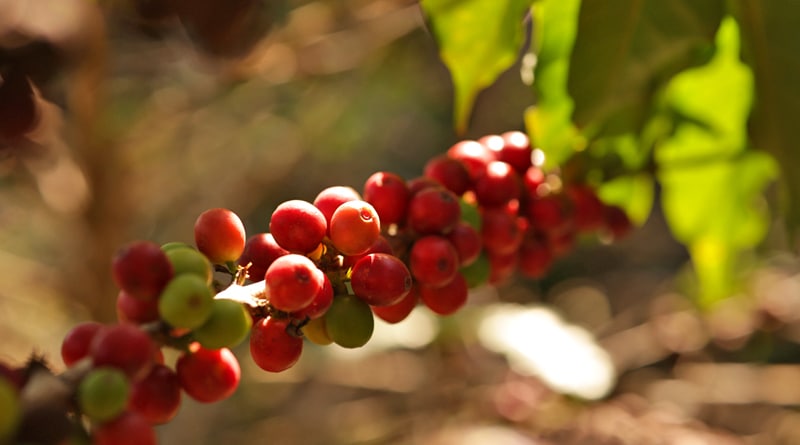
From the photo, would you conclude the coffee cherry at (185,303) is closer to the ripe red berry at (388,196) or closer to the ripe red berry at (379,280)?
the ripe red berry at (379,280)

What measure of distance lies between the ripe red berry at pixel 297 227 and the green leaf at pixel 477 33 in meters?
0.40

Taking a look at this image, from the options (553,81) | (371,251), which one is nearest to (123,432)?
(371,251)

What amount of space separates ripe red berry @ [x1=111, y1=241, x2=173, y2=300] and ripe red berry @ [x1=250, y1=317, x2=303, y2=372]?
123mm

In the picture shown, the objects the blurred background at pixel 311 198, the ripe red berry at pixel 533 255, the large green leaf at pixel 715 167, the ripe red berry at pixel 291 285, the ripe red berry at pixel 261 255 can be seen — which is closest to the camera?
the ripe red berry at pixel 291 285

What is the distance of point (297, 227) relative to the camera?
623 millimetres

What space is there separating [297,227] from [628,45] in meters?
0.51

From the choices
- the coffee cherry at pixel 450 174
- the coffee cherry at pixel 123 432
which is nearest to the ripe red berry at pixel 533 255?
the coffee cherry at pixel 450 174

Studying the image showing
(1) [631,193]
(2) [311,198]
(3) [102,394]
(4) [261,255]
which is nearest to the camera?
(3) [102,394]

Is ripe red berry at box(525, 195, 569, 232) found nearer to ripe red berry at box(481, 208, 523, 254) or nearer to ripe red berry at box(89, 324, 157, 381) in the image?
ripe red berry at box(481, 208, 523, 254)

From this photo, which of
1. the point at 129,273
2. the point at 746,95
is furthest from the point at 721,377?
the point at 129,273

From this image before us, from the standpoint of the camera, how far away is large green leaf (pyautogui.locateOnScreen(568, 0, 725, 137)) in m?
0.88

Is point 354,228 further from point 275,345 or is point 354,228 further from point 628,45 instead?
point 628,45

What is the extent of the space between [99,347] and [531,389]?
148 centimetres

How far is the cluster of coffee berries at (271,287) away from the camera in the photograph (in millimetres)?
450
